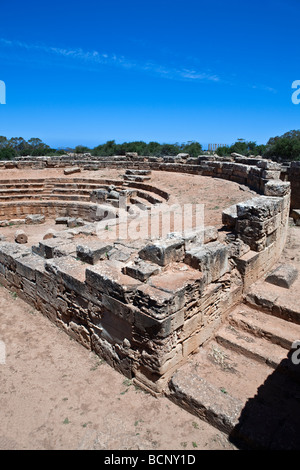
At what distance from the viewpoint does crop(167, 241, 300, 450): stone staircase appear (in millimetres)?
3965

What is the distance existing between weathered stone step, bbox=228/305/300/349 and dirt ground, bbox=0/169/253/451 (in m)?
2.08

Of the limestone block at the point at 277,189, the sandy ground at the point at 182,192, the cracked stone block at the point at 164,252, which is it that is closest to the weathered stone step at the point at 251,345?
the cracked stone block at the point at 164,252

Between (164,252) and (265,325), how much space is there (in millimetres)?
2460

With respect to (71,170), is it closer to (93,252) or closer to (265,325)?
(93,252)

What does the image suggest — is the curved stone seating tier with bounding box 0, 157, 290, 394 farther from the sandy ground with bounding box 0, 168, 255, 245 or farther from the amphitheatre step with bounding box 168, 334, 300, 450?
the sandy ground with bounding box 0, 168, 255, 245

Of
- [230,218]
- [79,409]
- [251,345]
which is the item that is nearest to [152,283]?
[79,409]

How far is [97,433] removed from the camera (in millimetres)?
4094

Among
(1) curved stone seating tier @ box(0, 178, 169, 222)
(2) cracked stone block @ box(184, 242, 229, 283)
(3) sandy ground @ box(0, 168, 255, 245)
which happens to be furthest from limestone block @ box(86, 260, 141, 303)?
(1) curved stone seating tier @ box(0, 178, 169, 222)

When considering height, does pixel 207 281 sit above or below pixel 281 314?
above

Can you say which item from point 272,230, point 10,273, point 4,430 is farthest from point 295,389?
point 10,273
